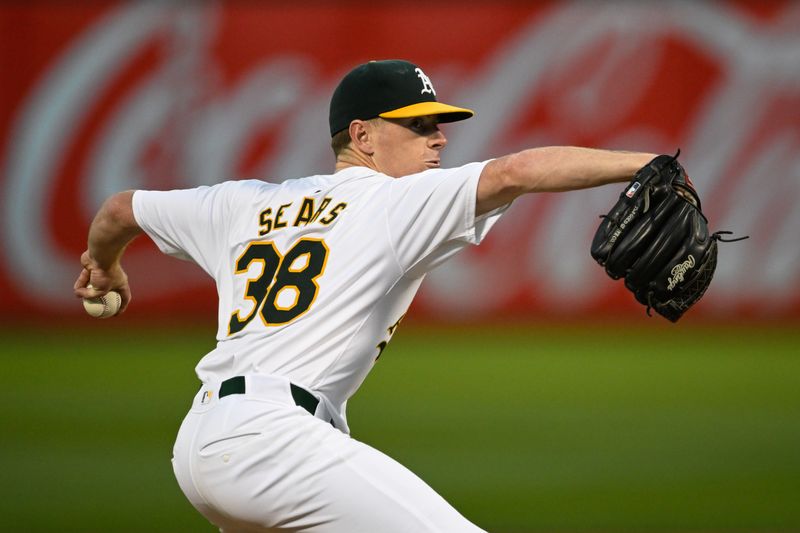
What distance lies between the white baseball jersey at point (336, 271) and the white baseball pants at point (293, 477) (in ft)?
0.43

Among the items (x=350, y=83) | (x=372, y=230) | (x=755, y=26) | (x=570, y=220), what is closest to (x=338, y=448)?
(x=372, y=230)

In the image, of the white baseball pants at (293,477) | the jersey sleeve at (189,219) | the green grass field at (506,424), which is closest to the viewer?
the white baseball pants at (293,477)

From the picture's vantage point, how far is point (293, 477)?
9.21 feet

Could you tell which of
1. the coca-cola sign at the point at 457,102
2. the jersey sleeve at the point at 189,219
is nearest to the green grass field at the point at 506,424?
the coca-cola sign at the point at 457,102

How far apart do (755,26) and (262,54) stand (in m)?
4.75

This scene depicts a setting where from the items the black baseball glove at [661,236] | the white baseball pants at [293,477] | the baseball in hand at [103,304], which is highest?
the black baseball glove at [661,236]

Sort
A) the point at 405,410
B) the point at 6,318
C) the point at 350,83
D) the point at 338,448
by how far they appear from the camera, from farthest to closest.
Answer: the point at 6,318
the point at 405,410
the point at 350,83
the point at 338,448

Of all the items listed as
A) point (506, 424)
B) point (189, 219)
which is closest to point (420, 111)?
point (189, 219)

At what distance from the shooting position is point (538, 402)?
8703 mm

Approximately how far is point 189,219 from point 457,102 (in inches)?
304

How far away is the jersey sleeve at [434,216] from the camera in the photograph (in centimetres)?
294

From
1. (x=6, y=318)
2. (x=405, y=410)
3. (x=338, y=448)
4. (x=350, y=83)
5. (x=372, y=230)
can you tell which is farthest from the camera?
(x=6, y=318)

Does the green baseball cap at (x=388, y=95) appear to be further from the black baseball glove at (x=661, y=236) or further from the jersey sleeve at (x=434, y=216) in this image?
the black baseball glove at (x=661, y=236)

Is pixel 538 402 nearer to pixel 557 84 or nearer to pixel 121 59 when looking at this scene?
pixel 557 84
